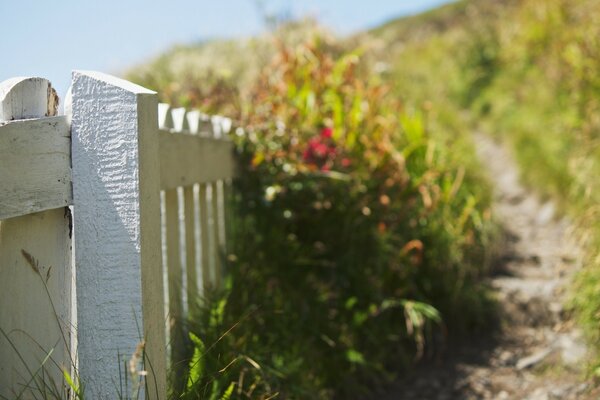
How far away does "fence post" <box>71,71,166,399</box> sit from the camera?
4.97ft

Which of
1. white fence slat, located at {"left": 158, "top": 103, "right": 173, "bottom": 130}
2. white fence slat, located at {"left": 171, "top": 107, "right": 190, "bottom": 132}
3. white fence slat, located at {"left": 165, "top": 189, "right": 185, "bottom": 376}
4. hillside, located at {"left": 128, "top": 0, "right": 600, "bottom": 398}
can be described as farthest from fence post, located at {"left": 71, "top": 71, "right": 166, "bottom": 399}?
hillside, located at {"left": 128, "top": 0, "right": 600, "bottom": 398}

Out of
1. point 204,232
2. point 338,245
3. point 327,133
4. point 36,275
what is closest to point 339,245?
point 338,245

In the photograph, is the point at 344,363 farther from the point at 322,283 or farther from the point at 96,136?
the point at 96,136

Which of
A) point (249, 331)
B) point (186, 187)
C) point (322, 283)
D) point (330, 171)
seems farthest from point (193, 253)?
point (330, 171)

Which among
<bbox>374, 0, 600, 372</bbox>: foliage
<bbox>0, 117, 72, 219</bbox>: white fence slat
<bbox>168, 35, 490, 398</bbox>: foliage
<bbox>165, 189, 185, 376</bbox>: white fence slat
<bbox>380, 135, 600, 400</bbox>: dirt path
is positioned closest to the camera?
<bbox>0, 117, 72, 219</bbox>: white fence slat

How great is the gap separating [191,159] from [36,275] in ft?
3.57

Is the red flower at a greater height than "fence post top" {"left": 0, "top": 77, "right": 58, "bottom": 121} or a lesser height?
greater

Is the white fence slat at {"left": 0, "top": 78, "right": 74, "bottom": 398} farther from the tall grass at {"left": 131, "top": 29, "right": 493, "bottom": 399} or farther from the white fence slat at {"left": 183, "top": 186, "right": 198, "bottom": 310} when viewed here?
the white fence slat at {"left": 183, "top": 186, "right": 198, "bottom": 310}

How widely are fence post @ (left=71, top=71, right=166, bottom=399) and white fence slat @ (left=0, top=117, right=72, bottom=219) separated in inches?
1.0

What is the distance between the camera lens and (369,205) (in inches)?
142

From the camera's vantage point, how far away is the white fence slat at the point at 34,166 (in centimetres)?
143

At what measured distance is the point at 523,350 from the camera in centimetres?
371

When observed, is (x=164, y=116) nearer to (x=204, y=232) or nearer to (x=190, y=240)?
(x=190, y=240)

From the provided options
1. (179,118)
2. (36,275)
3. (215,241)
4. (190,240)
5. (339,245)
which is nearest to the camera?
(36,275)
